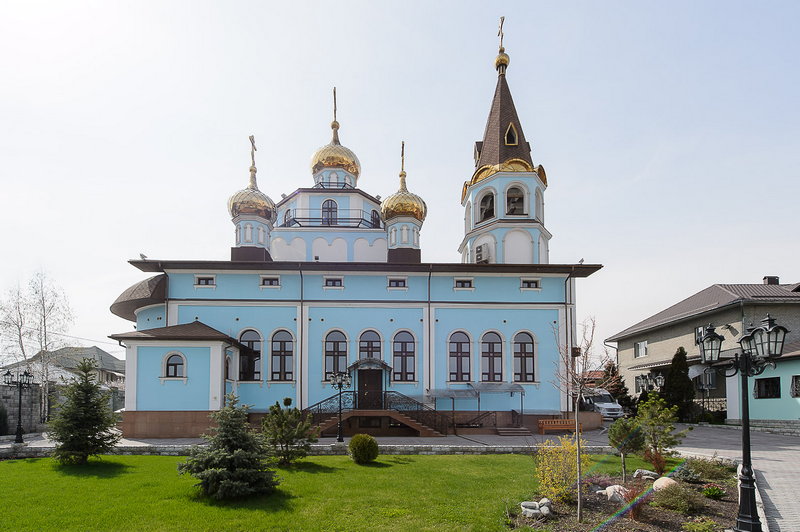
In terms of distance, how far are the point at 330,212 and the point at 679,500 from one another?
76.7 ft

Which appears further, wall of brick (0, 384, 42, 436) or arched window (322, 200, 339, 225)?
arched window (322, 200, 339, 225)

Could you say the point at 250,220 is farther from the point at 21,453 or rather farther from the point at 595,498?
the point at 595,498

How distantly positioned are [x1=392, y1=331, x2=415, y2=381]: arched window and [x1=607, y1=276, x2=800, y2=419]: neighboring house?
10.3 meters

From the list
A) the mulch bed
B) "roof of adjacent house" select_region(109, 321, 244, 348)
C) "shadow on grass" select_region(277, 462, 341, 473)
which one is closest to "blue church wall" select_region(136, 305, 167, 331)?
"roof of adjacent house" select_region(109, 321, 244, 348)

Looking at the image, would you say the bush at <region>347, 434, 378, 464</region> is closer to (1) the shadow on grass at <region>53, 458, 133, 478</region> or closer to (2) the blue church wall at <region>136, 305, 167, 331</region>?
(1) the shadow on grass at <region>53, 458, 133, 478</region>

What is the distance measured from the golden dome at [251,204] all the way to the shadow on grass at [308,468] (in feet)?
53.2

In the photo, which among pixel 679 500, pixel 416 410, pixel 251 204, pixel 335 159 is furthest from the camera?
pixel 335 159

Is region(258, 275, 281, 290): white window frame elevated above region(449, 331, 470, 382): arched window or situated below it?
above

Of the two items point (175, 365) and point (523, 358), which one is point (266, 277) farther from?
point (523, 358)

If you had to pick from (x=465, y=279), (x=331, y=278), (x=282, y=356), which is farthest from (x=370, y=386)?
(x=465, y=279)

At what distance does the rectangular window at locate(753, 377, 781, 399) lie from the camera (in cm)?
2347

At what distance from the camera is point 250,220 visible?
1101 inches

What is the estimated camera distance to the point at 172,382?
68.6 feet

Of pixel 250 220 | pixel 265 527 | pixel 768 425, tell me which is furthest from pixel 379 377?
pixel 768 425
